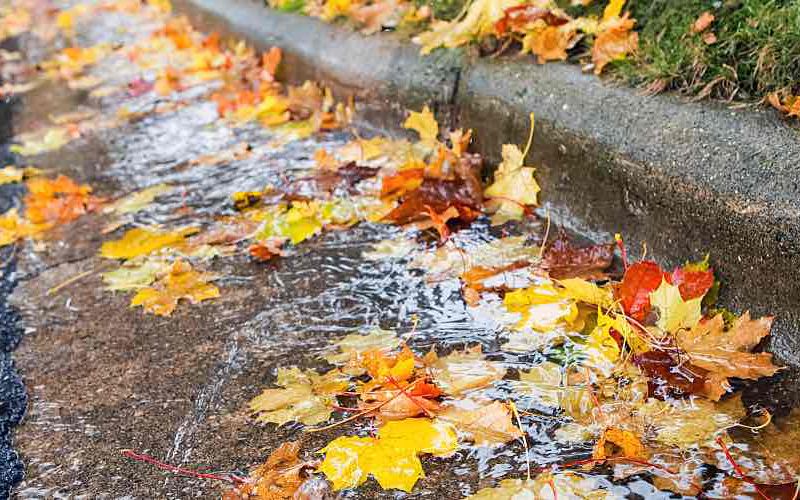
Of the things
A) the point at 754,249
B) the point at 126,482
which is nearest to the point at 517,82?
the point at 754,249

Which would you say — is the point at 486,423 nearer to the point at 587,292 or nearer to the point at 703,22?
the point at 587,292

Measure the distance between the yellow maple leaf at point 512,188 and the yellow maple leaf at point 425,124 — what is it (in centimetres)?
43

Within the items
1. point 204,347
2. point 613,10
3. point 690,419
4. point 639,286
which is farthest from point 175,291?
point 613,10

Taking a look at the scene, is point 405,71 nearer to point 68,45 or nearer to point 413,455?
point 413,455

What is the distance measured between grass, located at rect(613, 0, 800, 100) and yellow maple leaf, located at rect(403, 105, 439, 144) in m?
0.86

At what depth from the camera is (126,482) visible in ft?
→ 5.26

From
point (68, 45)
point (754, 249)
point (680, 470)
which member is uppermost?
point (754, 249)

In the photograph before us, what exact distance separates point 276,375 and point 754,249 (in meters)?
1.19

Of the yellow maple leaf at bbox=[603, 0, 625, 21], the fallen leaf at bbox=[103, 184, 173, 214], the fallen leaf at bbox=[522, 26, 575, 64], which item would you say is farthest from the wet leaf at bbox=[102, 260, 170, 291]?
the yellow maple leaf at bbox=[603, 0, 625, 21]

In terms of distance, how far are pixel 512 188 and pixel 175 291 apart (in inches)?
46.7

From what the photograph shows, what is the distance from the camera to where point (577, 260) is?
215 cm

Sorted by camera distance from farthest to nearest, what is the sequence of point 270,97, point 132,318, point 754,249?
point 270,97, point 132,318, point 754,249

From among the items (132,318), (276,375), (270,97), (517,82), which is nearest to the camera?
(276,375)

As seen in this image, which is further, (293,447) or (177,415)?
(177,415)
